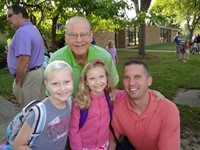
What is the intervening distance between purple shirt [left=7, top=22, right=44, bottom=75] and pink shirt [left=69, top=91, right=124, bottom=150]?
61.1 inches

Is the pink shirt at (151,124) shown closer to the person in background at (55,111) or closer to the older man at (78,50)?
the older man at (78,50)

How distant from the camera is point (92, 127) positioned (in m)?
2.40

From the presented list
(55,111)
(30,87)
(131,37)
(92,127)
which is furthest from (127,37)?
(55,111)

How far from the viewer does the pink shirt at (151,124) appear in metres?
2.33

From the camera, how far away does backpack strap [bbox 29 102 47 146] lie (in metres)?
2.00

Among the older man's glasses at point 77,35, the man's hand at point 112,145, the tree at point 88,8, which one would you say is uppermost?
the tree at point 88,8

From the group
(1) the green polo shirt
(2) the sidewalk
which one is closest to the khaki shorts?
(2) the sidewalk

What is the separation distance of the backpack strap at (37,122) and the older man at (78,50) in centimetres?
68

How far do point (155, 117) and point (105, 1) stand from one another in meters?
2.77

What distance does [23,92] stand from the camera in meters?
3.78

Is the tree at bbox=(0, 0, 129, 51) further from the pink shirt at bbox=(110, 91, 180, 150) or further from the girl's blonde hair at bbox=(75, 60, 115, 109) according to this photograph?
the pink shirt at bbox=(110, 91, 180, 150)

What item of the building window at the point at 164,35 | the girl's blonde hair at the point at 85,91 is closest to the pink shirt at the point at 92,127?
the girl's blonde hair at the point at 85,91

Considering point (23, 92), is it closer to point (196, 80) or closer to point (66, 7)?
point (66, 7)

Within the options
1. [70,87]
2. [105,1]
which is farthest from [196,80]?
[70,87]
